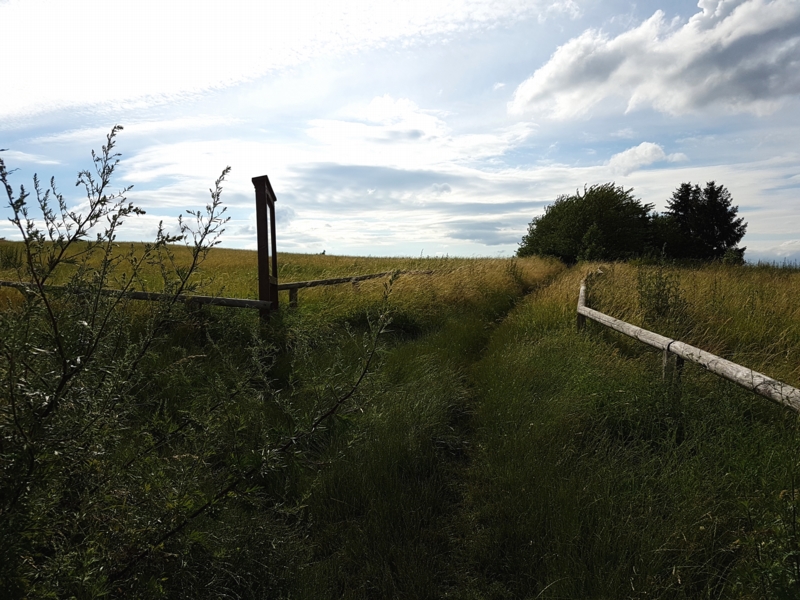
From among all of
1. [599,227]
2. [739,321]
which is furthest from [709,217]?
[739,321]

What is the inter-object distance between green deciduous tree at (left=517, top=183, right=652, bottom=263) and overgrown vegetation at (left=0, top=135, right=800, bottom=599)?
68.2 ft

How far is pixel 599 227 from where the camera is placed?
26.5 metres

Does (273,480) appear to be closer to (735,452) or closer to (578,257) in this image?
(735,452)

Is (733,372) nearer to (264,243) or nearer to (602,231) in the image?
(264,243)

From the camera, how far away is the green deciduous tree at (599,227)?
85.9 ft

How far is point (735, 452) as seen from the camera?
3486 millimetres

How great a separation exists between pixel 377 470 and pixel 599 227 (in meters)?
25.6

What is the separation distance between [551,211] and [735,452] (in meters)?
28.2

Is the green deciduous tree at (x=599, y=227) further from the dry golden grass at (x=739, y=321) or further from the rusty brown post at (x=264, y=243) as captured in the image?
the rusty brown post at (x=264, y=243)

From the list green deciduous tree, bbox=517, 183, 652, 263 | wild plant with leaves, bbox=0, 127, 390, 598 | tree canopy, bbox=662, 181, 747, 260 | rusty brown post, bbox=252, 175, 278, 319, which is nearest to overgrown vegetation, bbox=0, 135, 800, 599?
wild plant with leaves, bbox=0, 127, 390, 598

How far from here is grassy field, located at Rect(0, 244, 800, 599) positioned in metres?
2.13

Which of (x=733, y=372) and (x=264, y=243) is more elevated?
(x=264, y=243)

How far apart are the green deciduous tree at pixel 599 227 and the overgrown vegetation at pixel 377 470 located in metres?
20.8

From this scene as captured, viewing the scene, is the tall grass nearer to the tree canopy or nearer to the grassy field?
the grassy field
